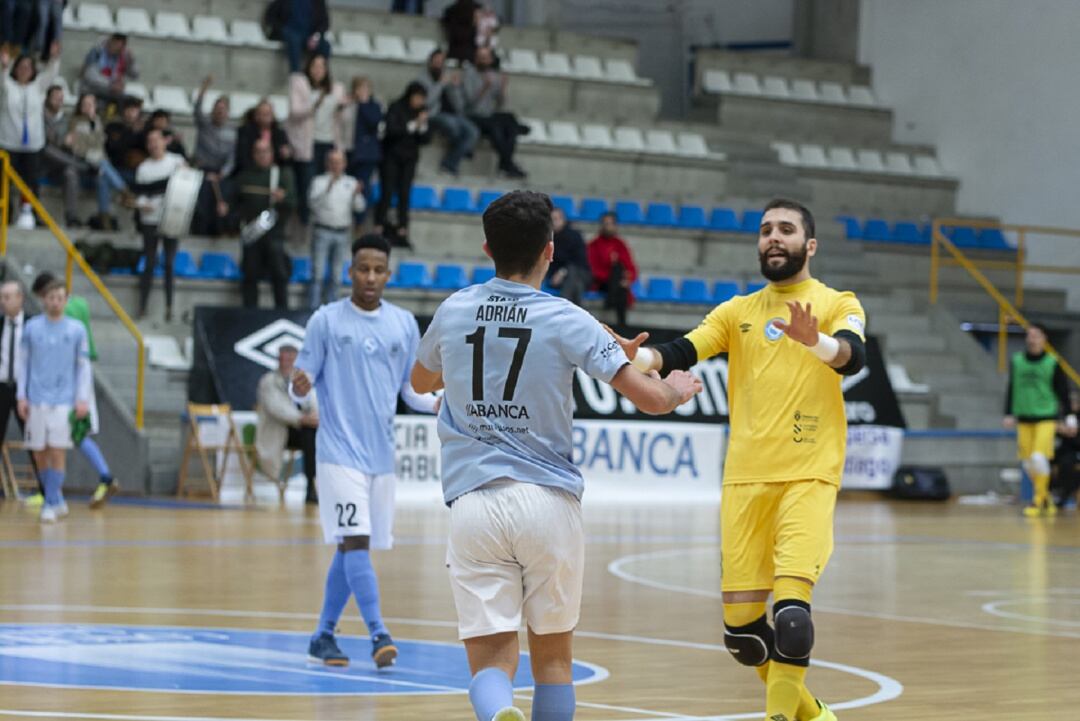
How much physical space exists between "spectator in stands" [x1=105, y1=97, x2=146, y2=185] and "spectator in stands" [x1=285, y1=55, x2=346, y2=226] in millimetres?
1960

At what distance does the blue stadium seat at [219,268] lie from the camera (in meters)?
23.5

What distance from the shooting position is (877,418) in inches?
977

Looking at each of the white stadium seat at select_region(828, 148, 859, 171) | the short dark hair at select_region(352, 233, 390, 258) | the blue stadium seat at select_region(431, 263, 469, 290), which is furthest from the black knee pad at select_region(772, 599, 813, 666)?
the white stadium seat at select_region(828, 148, 859, 171)

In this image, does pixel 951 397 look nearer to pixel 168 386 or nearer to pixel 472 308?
pixel 168 386

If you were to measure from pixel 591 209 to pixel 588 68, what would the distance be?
3910 millimetres

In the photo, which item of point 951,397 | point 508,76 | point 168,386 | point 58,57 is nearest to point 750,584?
point 168,386

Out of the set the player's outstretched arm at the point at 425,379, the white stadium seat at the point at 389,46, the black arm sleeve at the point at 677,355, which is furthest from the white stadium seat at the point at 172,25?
the player's outstretched arm at the point at 425,379

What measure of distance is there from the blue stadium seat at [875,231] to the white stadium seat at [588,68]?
5.01m

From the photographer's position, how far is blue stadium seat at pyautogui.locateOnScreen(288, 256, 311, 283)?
78.3ft

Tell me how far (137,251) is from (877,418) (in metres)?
10.1

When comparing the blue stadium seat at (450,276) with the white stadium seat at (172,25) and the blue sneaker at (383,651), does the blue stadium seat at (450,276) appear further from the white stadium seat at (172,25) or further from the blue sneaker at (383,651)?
the blue sneaker at (383,651)

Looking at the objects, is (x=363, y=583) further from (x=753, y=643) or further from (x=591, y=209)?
(x=591, y=209)

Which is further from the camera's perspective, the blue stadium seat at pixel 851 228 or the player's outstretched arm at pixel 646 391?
the blue stadium seat at pixel 851 228

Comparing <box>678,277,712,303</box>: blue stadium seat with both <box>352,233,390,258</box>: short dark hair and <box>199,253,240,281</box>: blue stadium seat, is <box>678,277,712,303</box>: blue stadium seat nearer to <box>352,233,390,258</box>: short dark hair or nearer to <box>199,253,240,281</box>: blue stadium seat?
<box>199,253,240,281</box>: blue stadium seat
